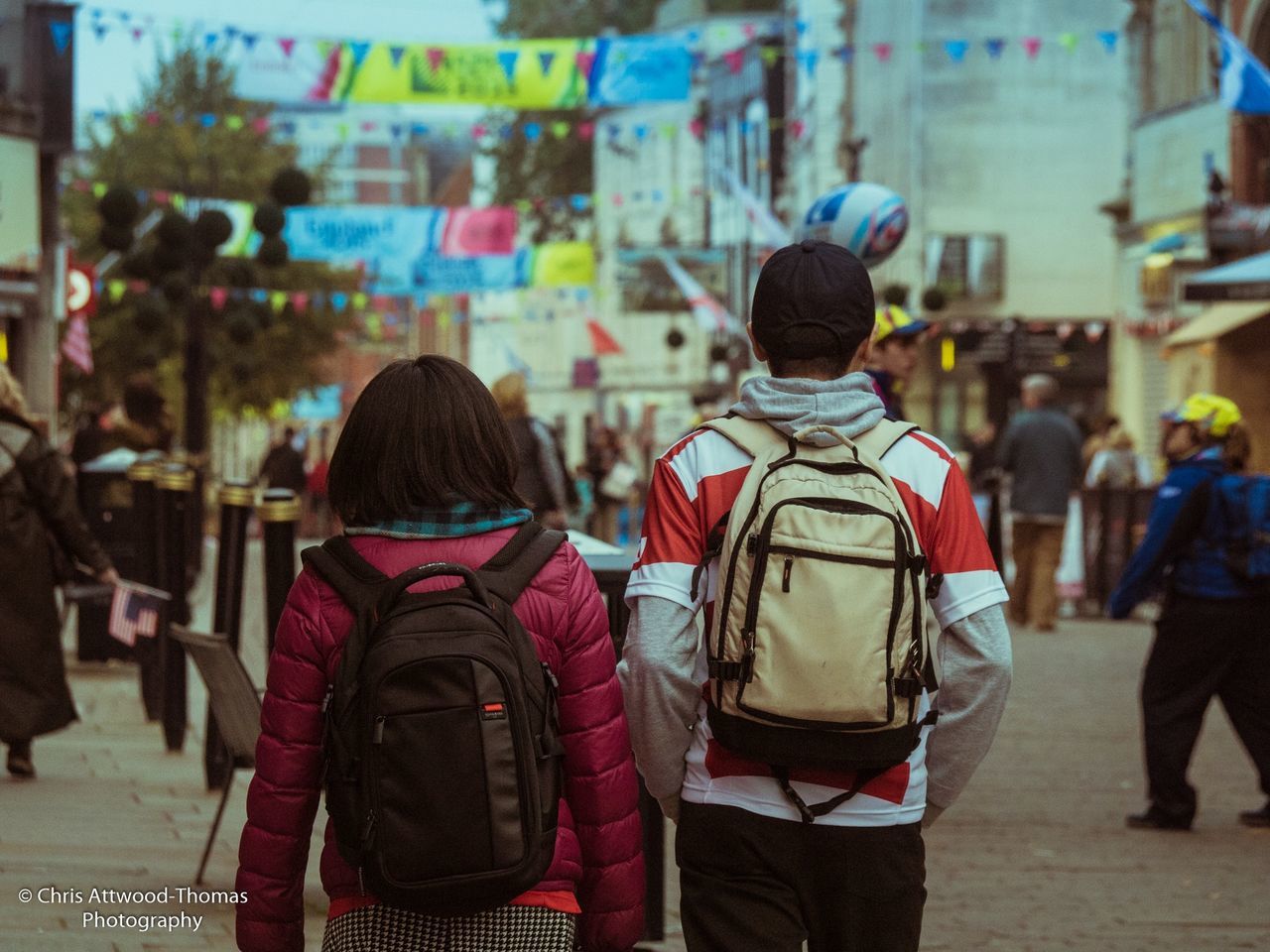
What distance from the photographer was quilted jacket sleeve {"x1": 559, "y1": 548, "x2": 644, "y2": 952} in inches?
127

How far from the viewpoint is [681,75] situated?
964 inches

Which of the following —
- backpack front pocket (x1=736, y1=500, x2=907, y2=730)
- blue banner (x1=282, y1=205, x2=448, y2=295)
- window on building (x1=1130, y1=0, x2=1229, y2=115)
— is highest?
window on building (x1=1130, y1=0, x2=1229, y2=115)

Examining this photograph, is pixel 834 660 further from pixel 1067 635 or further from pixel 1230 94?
pixel 1067 635

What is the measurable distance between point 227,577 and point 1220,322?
12.6 m

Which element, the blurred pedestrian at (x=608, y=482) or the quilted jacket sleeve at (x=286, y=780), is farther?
the blurred pedestrian at (x=608, y=482)

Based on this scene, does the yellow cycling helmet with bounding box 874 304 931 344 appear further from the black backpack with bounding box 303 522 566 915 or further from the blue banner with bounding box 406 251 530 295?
the blue banner with bounding box 406 251 530 295

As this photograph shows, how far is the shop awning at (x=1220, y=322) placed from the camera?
1811 cm

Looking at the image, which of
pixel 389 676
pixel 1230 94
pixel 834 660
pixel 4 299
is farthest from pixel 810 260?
pixel 4 299

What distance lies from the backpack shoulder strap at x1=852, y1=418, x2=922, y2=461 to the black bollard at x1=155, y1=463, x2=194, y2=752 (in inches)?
254

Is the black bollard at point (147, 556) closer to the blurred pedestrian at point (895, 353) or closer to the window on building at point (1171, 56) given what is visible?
the blurred pedestrian at point (895, 353)

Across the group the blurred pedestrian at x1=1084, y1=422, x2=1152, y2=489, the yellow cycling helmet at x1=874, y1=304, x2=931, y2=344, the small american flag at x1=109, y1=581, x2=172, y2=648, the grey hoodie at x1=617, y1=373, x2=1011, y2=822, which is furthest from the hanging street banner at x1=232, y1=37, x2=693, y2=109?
the grey hoodie at x1=617, y1=373, x2=1011, y2=822

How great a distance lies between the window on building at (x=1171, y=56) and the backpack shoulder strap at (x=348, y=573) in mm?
25933

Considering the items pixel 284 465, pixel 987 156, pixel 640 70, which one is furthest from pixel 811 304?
pixel 987 156

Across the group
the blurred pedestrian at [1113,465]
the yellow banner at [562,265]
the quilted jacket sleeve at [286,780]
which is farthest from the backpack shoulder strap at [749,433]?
the yellow banner at [562,265]
